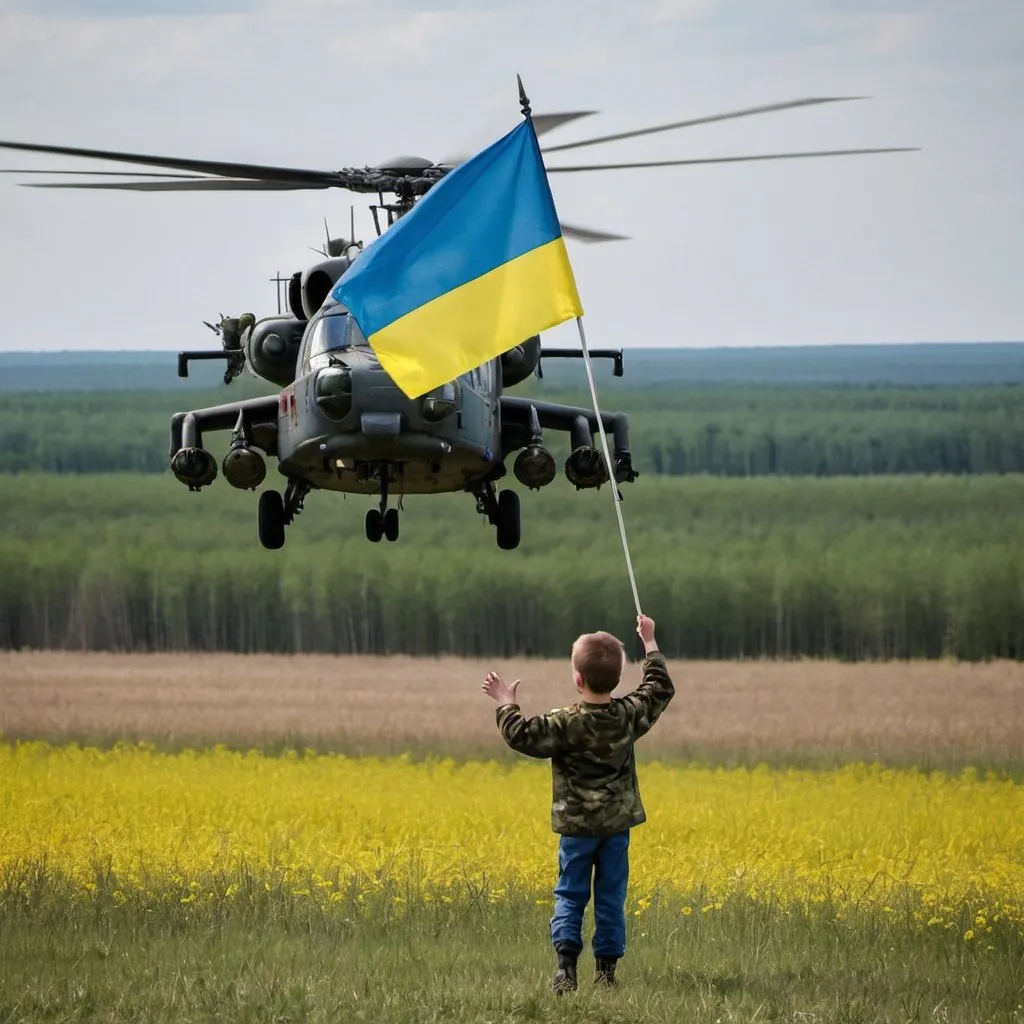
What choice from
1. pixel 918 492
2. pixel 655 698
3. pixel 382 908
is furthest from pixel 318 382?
pixel 918 492

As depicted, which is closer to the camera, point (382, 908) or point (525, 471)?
point (382, 908)

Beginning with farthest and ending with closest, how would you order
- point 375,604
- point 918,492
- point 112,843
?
point 918,492 → point 375,604 → point 112,843

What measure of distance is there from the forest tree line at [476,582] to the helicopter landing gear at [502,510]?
58.9 metres

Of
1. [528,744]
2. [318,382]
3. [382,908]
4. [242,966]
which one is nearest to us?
[528,744]

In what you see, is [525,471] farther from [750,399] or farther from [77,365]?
[77,365]

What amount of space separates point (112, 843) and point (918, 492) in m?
76.8

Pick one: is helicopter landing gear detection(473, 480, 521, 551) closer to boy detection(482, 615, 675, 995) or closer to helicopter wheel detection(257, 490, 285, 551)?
helicopter wheel detection(257, 490, 285, 551)

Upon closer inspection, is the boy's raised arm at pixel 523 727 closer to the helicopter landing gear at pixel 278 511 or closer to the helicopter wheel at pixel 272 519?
the helicopter landing gear at pixel 278 511

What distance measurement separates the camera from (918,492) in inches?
3848

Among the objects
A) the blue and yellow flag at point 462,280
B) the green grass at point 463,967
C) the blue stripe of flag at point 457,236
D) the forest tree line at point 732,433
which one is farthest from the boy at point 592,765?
the forest tree line at point 732,433

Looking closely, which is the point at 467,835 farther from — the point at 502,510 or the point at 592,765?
the point at 592,765

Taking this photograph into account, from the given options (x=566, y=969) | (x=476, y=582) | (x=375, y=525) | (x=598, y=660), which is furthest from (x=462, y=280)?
(x=476, y=582)

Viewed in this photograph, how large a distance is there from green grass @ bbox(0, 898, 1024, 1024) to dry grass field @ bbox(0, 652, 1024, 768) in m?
30.1

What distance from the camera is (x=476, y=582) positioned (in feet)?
292
